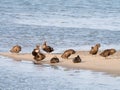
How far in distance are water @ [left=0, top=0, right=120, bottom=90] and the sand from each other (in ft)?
2.12

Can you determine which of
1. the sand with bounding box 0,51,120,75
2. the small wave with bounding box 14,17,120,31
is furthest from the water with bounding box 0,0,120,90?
the sand with bounding box 0,51,120,75

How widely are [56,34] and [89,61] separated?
367 inches

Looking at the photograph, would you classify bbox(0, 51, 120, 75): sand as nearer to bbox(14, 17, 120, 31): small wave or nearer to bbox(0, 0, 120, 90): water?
bbox(0, 0, 120, 90): water

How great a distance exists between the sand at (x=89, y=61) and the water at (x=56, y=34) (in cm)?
65

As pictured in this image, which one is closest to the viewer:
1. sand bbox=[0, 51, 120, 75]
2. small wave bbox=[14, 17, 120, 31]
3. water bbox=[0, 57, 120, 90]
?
water bbox=[0, 57, 120, 90]

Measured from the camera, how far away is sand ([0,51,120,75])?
77.5 ft

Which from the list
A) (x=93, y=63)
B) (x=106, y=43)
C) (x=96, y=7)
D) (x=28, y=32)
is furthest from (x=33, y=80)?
(x=96, y=7)

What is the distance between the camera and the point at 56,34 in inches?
1348

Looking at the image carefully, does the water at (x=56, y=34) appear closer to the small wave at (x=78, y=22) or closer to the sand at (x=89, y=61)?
the small wave at (x=78, y=22)

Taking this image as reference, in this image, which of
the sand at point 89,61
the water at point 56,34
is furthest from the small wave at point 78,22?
the sand at point 89,61

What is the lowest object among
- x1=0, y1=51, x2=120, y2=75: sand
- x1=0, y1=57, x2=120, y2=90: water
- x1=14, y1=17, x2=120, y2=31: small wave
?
x1=0, y1=57, x2=120, y2=90: water

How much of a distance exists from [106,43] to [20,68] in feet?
28.4

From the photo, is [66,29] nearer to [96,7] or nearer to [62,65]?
[62,65]

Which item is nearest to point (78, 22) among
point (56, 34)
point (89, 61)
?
point (56, 34)
